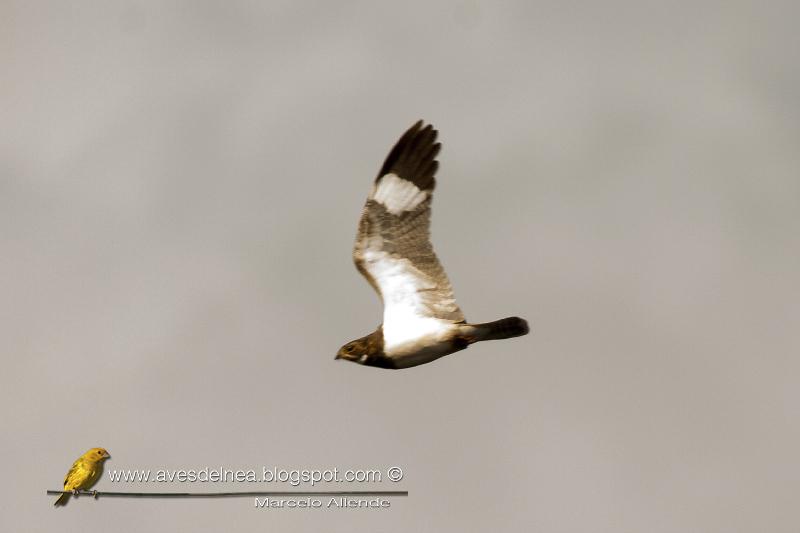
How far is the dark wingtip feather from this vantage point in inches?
870

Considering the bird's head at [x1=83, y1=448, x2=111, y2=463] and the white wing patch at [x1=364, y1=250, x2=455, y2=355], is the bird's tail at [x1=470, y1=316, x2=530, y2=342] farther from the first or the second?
the bird's head at [x1=83, y1=448, x2=111, y2=463]

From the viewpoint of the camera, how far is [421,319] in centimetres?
2148

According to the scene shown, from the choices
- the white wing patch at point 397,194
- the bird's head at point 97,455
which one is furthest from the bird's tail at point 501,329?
the bird's head at point 97,455

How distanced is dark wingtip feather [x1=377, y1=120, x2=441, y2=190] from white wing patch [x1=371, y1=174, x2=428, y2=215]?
124mm

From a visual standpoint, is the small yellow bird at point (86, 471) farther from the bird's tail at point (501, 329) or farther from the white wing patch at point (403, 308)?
the bird's tail at point (501, 329)

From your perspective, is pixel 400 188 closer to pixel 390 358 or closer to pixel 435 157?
pixel 435 157

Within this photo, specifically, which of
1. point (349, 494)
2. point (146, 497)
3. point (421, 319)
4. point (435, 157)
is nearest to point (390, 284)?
point (421, 319)

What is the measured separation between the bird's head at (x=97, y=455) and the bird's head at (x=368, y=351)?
218 inches

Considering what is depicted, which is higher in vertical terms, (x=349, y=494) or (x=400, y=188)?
(x=400, y=188)

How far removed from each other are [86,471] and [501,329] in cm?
856

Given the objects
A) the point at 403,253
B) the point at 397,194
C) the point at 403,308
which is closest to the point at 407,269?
the point at 403,253

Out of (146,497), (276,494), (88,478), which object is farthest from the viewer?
(88,478)

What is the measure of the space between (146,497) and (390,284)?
20.9 ft

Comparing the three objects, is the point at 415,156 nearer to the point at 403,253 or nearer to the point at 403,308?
the point at 403,253
